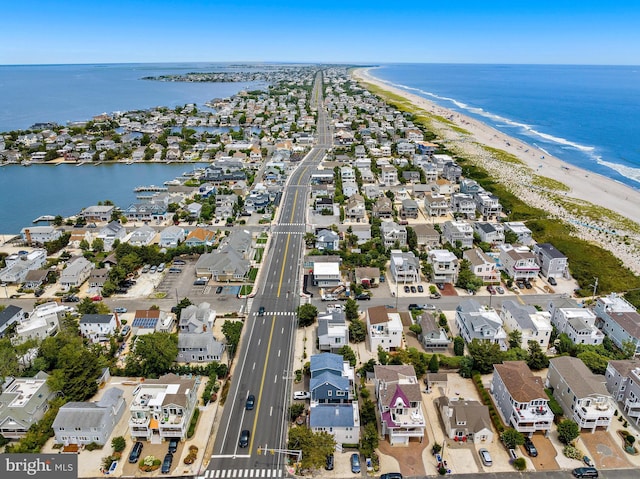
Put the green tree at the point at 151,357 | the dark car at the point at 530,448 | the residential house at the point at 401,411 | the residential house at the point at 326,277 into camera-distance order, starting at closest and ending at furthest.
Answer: the dark car at the point at 530,448
the residential house at the point at 401,411
the green tree at the point at 151,357
the residential house at the point at 326,277

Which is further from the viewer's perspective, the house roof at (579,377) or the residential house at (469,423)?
the house roof at (579,377)

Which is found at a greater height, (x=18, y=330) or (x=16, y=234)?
(x=18, y=330)

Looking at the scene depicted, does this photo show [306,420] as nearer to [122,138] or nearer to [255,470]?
[255,470]

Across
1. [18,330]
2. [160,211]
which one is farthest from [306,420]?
[160,211]

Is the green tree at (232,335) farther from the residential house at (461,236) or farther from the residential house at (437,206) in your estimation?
the residential house at (437,206)

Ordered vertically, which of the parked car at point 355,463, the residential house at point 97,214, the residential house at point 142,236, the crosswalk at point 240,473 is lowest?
the residential house at point 97,214

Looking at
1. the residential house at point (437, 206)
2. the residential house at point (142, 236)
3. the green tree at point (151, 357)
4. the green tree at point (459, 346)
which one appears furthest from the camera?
the residential house at point (437, 206)

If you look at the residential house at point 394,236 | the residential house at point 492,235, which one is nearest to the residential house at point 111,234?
the residential house at point 394,236

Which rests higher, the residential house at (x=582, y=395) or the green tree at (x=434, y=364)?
the residential house at (x=582, y=395)
